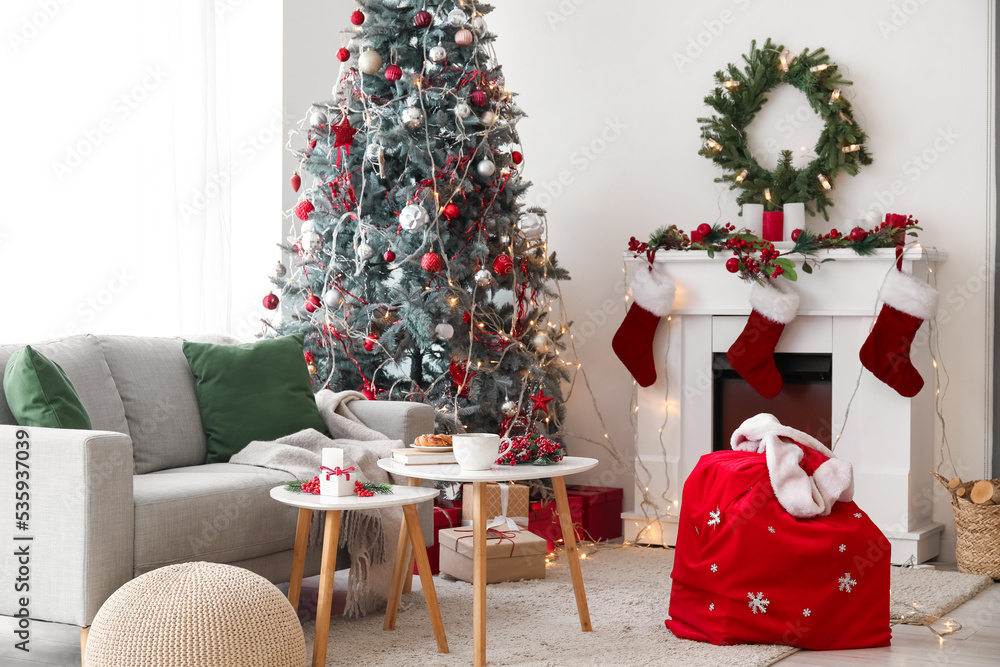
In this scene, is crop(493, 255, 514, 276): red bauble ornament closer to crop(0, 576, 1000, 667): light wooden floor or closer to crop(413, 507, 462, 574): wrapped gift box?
crop(413, 507, 462, 574): wrapped gift box

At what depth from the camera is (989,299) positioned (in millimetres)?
4242

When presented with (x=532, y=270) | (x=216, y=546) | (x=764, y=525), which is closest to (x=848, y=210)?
(x=532, y=270)

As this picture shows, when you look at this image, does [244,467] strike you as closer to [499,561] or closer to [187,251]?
[499,561]

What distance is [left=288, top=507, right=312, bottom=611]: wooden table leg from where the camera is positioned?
2723 mm

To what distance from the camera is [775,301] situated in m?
4.16

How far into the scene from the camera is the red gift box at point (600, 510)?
456 centimetres

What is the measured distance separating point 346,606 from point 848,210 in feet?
9.18

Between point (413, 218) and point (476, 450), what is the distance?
1476mm

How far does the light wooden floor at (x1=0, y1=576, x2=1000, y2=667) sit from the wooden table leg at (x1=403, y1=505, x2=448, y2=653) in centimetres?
43

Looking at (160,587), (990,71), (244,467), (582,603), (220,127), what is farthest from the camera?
(220,127)

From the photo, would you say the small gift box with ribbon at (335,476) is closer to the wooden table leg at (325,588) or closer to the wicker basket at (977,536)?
the wooden table leg at (325,588)

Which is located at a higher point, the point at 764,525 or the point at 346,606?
the point at 764,525

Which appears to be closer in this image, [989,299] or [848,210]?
[989,299]

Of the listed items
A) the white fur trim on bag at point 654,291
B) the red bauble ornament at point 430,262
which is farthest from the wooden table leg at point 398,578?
the white fur trim on bag at point 654,291
